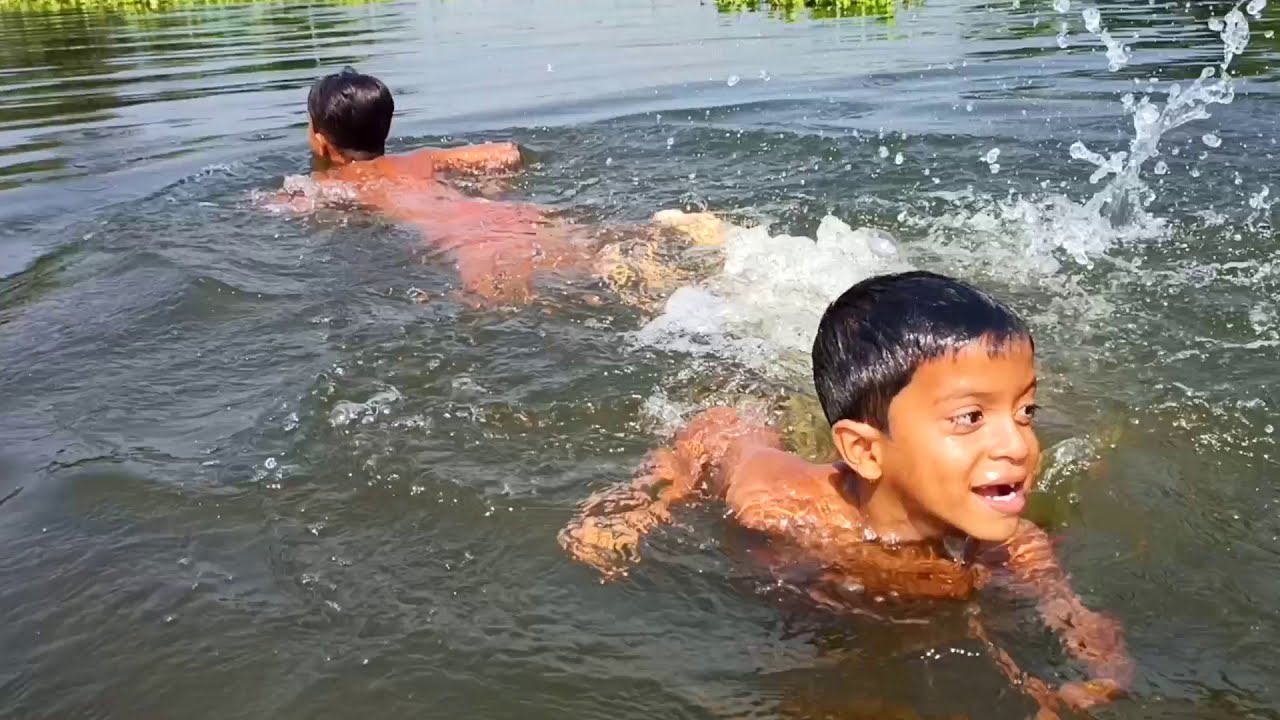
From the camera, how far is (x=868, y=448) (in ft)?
8.32

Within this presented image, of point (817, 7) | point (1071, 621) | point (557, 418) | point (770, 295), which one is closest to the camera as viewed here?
point (1071, 621)

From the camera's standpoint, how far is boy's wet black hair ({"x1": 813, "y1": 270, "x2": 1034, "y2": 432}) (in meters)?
2.31

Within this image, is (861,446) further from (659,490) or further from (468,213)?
(468,213)

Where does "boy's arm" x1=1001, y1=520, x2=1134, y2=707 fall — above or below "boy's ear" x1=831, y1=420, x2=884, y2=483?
below

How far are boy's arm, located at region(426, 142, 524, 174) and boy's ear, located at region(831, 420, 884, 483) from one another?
14.7 feet

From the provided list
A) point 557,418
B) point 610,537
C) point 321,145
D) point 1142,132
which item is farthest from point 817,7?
point 610,537

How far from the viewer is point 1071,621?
2.43 metres

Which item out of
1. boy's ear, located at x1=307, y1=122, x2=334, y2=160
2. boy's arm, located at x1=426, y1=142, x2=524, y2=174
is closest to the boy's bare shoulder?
boy's arm, located at x1=426, y1=142, x2=524, y2=174

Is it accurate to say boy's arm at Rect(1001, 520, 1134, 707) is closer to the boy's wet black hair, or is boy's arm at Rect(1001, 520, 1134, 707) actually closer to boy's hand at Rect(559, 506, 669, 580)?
the boy's wet black hair

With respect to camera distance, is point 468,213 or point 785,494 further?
point 468,213

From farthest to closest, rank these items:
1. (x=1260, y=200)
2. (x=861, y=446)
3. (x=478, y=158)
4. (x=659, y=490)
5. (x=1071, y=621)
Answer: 1. (x=478, y=158)
2. (x=1260, y=200)
3. (x=659, y=490)
4. (x=861, y=446)
5. (x=1071, y=621)

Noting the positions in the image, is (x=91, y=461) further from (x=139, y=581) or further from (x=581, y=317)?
(x=581, y=317)

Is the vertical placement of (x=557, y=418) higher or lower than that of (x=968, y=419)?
lower

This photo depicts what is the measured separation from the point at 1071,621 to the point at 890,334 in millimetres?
772
